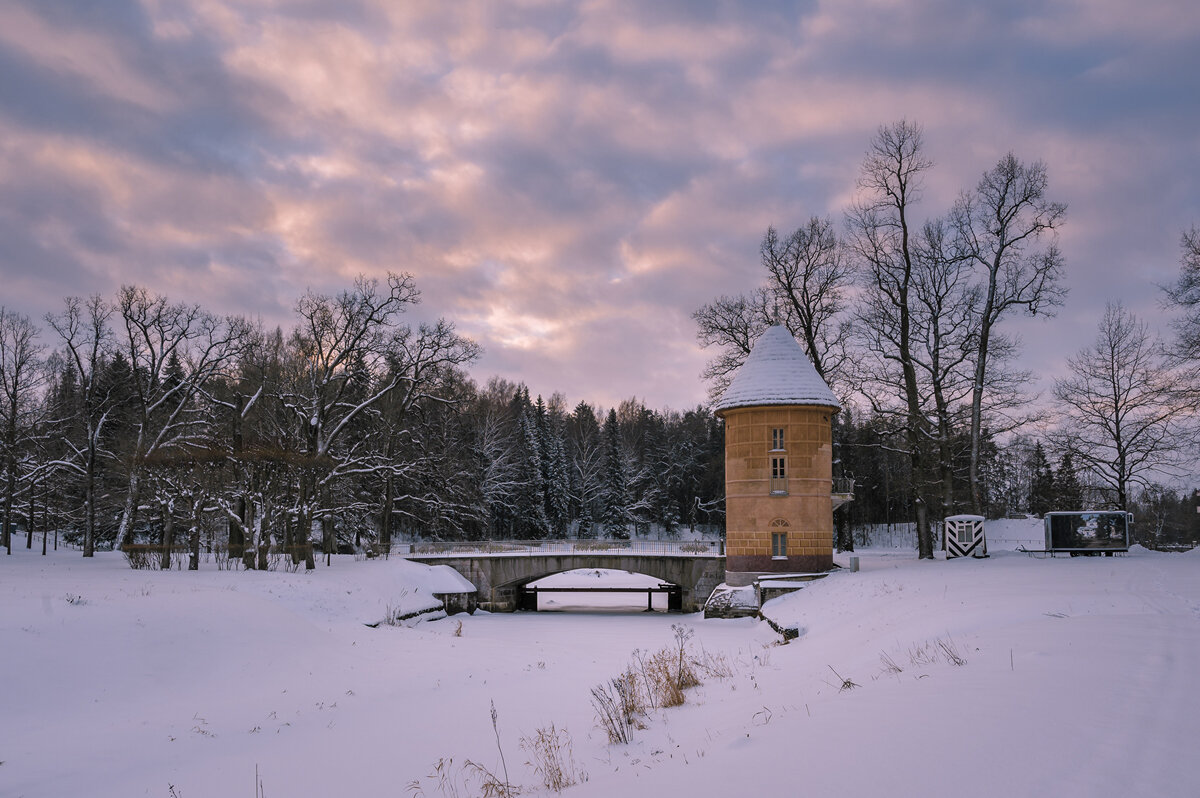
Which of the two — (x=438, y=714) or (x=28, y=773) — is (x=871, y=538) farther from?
(x=28, y=773)

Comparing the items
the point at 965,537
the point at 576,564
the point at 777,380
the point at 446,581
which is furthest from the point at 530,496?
the point at 965,537

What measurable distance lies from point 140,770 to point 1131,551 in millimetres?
31850

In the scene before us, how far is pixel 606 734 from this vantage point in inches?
419

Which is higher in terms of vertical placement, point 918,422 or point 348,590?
point 918,422

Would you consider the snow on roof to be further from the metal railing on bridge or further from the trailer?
the trailer

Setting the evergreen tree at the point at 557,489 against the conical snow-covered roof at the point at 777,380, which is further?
the evergreen tree at the point at 557,489

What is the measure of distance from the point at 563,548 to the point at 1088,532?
23.1m

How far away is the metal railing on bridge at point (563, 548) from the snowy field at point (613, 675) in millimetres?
12981

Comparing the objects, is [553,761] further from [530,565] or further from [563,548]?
[563,548]

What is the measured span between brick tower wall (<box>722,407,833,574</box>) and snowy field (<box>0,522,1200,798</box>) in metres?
6.40

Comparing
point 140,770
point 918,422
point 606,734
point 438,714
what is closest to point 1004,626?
point 606,734

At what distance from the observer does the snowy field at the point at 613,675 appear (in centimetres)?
599

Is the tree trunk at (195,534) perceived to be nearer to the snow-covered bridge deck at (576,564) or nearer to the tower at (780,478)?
the snow-covered bridge deck at (576,564)

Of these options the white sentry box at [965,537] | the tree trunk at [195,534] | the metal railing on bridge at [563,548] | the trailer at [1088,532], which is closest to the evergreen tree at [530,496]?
the metal railing on bridge at [563,548]
